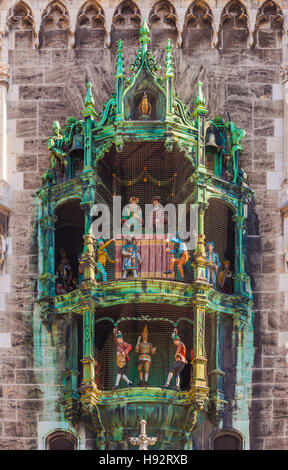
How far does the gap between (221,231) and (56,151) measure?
350 centimetres

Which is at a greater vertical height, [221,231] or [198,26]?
[198,26]

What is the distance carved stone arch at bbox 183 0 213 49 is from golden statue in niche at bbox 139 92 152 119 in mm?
1949

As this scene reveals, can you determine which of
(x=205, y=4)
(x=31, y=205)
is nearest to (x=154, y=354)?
(x=31, y=205)

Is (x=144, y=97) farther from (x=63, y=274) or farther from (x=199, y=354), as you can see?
(x=199, y=354)

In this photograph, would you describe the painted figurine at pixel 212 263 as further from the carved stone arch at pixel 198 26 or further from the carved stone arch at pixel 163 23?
the carved stone arch at pixel 163 23

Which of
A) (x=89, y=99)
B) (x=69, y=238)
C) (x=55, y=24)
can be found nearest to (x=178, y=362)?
(x=69, y=238)

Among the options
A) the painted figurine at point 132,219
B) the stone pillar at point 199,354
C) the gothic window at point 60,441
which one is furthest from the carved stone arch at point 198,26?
the gothic window at point 60,441

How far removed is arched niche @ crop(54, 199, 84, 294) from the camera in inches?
1818

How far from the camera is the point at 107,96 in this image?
47.2m

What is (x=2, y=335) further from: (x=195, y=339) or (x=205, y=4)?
(x=205, y=4)

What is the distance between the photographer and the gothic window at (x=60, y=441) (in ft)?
147

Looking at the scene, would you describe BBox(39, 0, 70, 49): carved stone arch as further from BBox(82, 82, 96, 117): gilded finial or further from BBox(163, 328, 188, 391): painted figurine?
BBox(163, 328, 188, 391): painted figurine

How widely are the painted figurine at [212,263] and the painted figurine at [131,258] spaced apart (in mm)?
1295

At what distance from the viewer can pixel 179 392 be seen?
1759 inches
